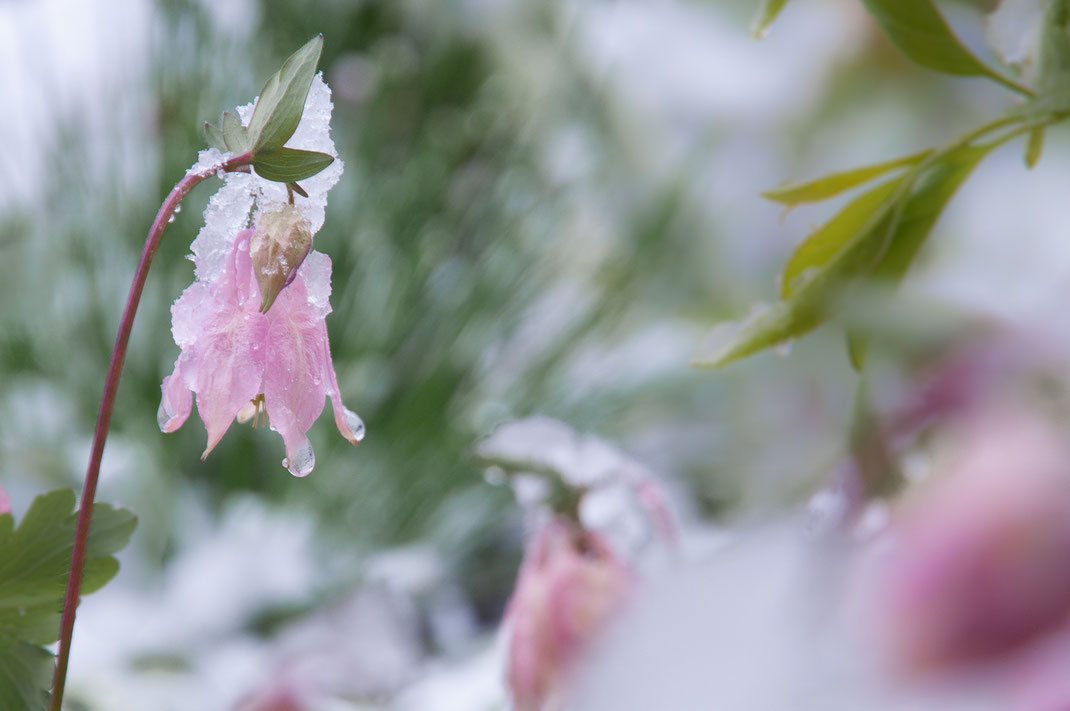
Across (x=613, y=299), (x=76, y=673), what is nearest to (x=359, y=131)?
(x=613, y=299)

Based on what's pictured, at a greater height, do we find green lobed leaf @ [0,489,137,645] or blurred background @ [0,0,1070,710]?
blurred background @ [0,0,1070,710]

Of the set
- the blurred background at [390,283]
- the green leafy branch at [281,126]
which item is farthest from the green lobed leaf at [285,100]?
the blurred background at [390,283]

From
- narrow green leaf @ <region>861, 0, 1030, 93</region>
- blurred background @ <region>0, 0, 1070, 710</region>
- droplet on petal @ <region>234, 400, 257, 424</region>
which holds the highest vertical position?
blurred background @ <region>0, 0, 1070, 710</region>

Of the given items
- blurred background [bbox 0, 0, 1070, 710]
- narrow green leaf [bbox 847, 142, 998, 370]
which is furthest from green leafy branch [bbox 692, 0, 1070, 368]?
blurred background [bbox 0, 0, 1070, 710]

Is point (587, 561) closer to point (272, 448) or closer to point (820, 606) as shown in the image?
point (820, 606)

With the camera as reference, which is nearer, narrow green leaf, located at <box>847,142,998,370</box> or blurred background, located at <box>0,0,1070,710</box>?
narrow green leaf, located at <box>847,142,998,370</box>

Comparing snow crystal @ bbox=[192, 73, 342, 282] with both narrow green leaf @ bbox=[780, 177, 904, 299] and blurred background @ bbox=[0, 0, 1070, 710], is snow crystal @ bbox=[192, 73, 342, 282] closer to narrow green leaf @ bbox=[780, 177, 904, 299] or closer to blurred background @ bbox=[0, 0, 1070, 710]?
narrow green leaf @ bbox=[780, 177, 904, 299]

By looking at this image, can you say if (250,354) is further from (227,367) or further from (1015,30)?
(1015,30)
